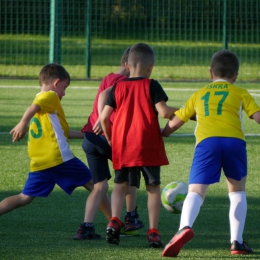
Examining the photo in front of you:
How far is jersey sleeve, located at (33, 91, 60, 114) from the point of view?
503 cm

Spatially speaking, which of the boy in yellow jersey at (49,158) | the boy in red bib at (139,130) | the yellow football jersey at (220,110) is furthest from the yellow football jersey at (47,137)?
the yellow football jersey at (220,110)

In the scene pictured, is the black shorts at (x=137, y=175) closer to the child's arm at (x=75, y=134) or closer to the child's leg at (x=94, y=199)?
the child's leg at (x=94, y=199)

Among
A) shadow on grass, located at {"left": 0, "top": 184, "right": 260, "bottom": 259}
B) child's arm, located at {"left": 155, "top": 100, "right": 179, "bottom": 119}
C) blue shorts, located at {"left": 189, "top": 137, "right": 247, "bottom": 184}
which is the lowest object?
shadow on grass, located at {"left": 0, "top": 184, "right": 260, "bottom": 259}

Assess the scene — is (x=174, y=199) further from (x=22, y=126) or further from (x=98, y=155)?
(x=22, y=126)

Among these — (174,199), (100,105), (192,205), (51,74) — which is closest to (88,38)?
(174,199)

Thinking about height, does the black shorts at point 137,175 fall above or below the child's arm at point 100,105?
below

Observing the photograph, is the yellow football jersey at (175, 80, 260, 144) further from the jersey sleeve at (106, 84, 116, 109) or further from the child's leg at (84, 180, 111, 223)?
the child's leg at (84, 180, 111, 223)

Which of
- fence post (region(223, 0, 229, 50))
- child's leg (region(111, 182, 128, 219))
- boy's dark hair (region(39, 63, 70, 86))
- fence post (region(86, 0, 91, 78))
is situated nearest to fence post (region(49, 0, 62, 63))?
fence post (region(86, 0, 91, 78))

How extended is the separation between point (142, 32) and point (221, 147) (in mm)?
18277

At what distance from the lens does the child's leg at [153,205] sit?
192 inches

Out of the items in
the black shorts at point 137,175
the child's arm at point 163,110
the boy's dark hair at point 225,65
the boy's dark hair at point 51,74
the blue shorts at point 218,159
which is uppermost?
the boy's dark hair at point 225,65

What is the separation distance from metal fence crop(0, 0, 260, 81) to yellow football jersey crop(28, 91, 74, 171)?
14833 mm

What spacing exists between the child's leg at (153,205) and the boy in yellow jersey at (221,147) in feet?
0.94

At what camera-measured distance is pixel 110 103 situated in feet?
16.2
